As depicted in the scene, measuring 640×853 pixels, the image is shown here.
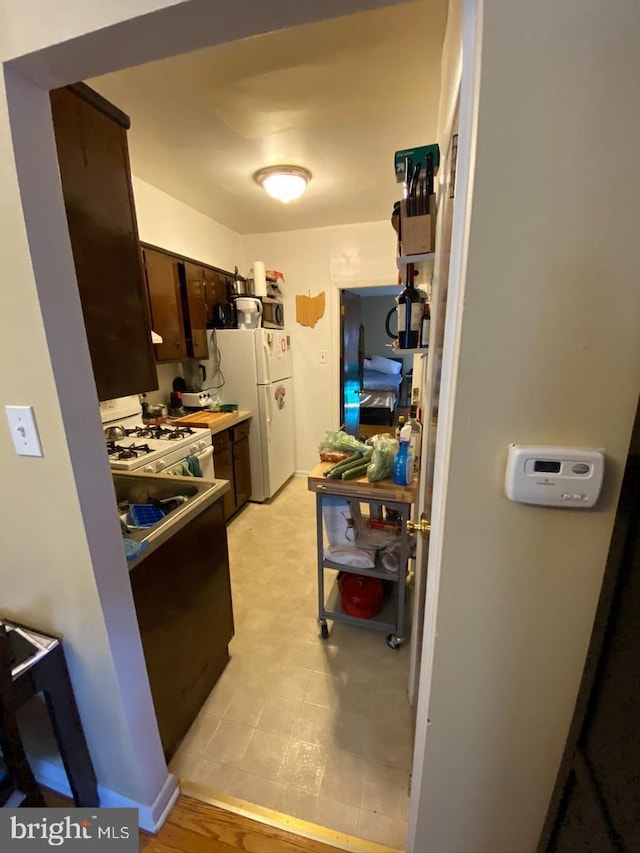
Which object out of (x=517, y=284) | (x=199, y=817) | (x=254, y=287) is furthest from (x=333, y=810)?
(x=254, y=287)

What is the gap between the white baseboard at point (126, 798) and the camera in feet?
3.50

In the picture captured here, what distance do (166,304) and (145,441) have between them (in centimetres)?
106

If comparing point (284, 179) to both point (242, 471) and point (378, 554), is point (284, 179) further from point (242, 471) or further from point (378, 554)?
point (378, 554)

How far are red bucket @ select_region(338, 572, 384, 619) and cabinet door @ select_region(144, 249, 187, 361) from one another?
201cm

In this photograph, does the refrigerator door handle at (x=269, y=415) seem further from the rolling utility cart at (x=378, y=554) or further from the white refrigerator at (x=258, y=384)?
the rolling utility cart at (x=378, y=554)

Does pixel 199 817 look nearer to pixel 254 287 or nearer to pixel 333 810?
pixel 333 810

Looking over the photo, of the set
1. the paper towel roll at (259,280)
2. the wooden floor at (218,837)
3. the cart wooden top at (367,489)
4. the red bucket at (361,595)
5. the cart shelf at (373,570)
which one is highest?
the paper towel roll at (259,280)

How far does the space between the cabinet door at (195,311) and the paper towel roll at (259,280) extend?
1.67ft

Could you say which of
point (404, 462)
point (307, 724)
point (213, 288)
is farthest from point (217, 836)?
point (213, 288)

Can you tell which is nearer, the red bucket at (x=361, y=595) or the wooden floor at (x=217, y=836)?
the wooden floor at (x=217, y=836)

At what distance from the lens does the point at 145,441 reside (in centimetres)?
227

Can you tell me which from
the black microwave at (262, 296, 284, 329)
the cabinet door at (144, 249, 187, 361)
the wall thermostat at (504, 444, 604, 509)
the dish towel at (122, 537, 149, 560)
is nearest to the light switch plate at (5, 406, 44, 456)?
the dish towel at (122, 537, 149, 560)

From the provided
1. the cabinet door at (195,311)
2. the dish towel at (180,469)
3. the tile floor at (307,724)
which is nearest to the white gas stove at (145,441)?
the dish towel at (180,469)

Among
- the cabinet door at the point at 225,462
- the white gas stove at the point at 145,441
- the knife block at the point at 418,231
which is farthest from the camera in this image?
the cabinet door at the point at 225,462
